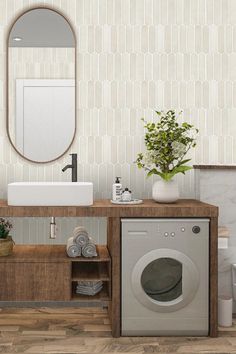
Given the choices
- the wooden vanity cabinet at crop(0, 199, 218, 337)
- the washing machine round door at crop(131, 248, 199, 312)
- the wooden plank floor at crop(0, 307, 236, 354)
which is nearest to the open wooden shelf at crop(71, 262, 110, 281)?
the wooden vanity cabinet at crop(0, 199, 218, 337)

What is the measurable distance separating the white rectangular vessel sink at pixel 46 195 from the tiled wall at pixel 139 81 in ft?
1.95

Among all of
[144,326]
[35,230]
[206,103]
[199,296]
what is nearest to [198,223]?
[199,296]

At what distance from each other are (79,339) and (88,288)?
0.34 metres

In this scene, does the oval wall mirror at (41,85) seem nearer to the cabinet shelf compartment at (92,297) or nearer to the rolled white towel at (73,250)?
the rolled white towel at (73,250)

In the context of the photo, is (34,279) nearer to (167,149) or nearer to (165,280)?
(165,280)

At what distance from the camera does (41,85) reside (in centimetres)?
376

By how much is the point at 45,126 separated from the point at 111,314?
149 centimetres

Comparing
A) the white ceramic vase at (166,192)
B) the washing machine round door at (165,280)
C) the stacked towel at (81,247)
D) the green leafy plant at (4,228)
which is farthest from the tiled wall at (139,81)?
the washing machine round door at (165,280)

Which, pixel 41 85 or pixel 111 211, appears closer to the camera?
pixel 111 211

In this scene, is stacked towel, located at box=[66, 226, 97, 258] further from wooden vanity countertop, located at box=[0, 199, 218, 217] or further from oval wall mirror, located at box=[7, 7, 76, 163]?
oval wall mirror, located at box=[7, 7, 76, 163]

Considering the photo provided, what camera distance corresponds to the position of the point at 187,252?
3191mm

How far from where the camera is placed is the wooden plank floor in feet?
9.77

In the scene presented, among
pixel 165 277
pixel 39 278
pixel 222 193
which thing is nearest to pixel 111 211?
pixel 165 277

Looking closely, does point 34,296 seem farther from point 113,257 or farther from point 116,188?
point 116,188
